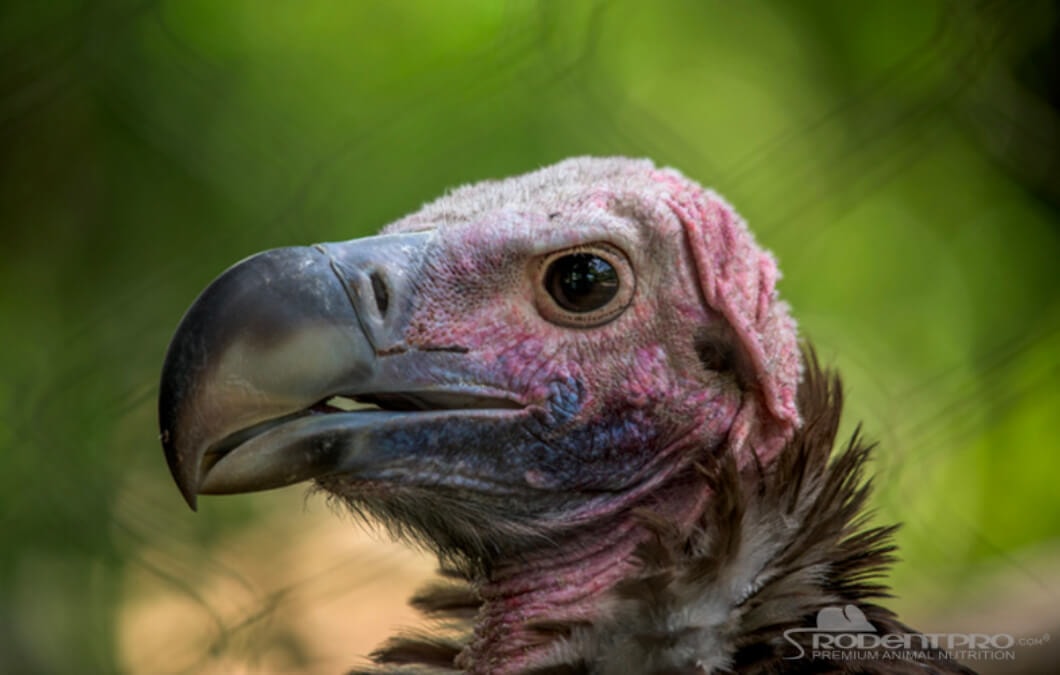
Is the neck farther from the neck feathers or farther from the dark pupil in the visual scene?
the dark pupil

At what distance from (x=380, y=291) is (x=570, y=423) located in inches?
10.6

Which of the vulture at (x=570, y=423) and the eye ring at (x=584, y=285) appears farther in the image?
the eye ring at (x=584, y=285)

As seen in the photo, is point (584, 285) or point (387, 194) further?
point (387, 194)

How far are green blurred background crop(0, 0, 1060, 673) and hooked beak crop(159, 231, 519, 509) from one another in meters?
1.27

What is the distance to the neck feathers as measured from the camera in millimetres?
1301

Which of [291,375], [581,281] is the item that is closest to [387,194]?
[581,281]

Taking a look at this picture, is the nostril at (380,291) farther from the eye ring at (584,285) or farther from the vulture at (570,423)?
the eye ring at (584,285)

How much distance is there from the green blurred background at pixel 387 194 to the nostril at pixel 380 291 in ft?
4.04

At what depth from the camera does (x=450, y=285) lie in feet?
4.62

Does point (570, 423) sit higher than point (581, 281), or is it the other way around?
point (581, 281)

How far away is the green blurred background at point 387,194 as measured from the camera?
269 centimetres

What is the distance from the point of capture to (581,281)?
56.4 inches

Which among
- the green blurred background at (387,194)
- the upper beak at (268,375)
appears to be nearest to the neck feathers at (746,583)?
the upper beak at (268,375)

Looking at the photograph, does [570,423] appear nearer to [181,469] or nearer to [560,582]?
[560,582]
